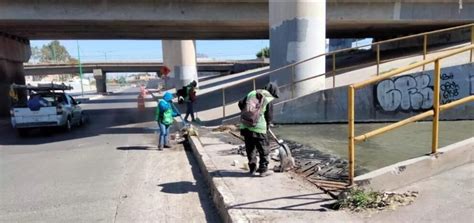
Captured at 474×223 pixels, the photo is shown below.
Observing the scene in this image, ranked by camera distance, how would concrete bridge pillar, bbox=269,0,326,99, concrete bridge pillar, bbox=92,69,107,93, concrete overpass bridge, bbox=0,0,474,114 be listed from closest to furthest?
concrete bridge pillar, bbox=269,0,326,99
concrete overpass bridge, bbox=0,0,474,114
concrete bridge pillar, bbox=92,69,107,93

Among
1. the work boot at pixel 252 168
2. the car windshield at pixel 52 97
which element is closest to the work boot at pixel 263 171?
the work boot at pixel 252 168

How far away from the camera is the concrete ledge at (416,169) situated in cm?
496

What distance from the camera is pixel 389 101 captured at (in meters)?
12.5

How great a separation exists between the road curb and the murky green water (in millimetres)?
2320

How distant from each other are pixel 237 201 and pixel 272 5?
10.8m

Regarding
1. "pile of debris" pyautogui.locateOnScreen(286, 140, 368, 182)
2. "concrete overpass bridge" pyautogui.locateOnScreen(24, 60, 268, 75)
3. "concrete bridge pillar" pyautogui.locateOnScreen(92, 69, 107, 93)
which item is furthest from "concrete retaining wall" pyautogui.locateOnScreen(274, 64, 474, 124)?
"concrete bridge pillar" pyautogui.locateOnScreen(92, 69, 107, 93)

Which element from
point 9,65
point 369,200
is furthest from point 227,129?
point 9,65

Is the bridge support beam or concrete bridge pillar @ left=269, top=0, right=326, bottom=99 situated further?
the bridge support beam

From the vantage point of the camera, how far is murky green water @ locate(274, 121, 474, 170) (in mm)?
7097

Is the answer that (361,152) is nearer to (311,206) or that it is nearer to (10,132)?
(311,206)

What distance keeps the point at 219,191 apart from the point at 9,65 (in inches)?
880

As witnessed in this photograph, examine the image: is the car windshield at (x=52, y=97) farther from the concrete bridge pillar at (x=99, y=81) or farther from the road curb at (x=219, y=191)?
the concrete bridge pillar at (x=99, y=81)

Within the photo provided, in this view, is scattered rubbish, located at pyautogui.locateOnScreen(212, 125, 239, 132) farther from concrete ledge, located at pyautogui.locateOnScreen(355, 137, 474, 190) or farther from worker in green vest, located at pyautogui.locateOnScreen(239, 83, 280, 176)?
concrete ledge, located at pyautogui.locateOnScreen(355, 137, 474, 190)

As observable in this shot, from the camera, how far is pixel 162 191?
6.55 meters
